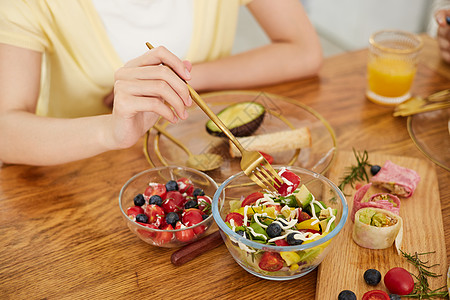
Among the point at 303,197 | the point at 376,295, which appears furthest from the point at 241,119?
the point at 376,295

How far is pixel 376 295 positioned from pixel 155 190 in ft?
1.76

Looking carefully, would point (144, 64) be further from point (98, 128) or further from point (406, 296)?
point (406, 296)

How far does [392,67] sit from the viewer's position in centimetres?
150

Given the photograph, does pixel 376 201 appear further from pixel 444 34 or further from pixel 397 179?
pixel 444 34

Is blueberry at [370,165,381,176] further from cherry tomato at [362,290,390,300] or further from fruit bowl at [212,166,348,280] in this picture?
cherry tomato at [362,290,390,300]

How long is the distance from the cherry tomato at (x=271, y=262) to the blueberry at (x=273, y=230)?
4 cm

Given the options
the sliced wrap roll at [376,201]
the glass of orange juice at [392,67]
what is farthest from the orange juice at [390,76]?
the sliced wrap roll at [376,201]

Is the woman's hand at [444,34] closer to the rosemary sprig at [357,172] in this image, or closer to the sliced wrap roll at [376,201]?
the rosemary sprig at [357,172]

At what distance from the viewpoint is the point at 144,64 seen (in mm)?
1064

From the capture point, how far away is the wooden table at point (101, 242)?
0.92m

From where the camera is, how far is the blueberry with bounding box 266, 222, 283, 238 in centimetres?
86

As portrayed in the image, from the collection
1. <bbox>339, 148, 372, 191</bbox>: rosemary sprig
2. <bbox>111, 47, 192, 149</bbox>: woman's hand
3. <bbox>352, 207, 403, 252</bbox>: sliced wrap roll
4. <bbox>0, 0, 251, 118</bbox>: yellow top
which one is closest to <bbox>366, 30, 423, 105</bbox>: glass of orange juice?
<bbox>339, 148, 372, 191</bbox>: rosemary sprig

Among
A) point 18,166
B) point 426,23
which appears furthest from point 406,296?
point 426,23

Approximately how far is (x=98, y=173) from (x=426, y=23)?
3.73 metres
